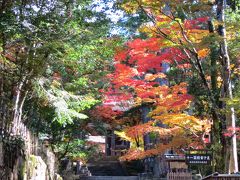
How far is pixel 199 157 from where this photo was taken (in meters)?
10.2

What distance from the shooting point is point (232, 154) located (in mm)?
9422

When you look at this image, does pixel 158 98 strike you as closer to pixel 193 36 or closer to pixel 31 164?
pixel 193 36

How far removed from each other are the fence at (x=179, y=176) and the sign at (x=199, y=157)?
270 centimetres

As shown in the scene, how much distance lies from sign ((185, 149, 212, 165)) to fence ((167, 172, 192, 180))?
2697 mm

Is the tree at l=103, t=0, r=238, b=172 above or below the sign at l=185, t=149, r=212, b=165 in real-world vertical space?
above

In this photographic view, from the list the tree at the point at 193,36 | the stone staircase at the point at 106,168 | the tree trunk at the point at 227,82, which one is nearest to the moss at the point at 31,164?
the tree at the point at 193,36

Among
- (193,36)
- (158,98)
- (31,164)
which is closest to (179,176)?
(158,98)

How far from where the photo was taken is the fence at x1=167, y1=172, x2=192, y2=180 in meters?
12.8

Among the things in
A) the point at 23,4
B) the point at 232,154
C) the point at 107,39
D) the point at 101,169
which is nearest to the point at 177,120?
the point at 232,154

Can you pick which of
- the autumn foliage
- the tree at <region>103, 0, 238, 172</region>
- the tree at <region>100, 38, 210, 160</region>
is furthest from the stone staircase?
the tree at <region>103, 0, 238, 172</region>

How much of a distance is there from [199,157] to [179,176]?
10.0 ft

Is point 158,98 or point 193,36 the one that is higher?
point 193,36

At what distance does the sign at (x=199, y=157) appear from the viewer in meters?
10.1

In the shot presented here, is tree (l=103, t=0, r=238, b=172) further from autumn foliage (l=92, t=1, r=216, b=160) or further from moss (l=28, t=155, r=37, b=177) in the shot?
moss (l=28, t=155, r=37, b=177)
